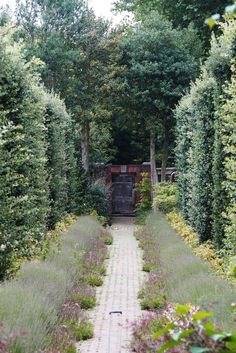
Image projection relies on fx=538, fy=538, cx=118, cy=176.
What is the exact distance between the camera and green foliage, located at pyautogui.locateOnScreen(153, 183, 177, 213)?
2172 centimetres

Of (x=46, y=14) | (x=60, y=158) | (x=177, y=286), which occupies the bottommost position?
(x=177, y=286)

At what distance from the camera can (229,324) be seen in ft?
16.9

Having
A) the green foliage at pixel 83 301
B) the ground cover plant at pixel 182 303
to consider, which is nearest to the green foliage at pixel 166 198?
the ground cover plant at pixel 182 303

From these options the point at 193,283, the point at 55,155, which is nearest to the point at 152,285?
the point at 193,283

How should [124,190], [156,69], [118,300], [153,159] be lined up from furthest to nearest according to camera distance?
1. [124,190]
2. [153,159]
3. [156,69]
4. [118,300]

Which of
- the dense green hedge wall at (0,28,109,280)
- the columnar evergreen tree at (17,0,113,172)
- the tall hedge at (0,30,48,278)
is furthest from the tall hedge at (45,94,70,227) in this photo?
the columnar evergreen tree at (17,0,113,172)

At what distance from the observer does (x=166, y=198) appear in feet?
71.9

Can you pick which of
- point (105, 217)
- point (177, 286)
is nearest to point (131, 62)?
point (105, 217)

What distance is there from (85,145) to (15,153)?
50.6ft

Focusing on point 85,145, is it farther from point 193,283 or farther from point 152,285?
point 193,283

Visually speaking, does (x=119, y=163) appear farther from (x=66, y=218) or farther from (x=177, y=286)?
(x=177, y=286)

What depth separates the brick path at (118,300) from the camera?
6.69 metres

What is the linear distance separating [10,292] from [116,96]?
60.8ft

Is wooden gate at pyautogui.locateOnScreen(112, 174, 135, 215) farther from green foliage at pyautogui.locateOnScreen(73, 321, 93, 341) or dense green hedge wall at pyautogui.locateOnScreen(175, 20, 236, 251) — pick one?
green foliage at pyautogui.locateOnScreen(73, 321, 93, 341)
